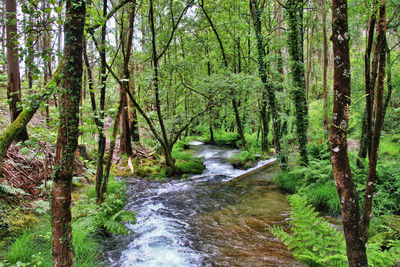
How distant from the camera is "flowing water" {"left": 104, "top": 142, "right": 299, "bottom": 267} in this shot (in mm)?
4469

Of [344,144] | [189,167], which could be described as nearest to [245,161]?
[189,167]

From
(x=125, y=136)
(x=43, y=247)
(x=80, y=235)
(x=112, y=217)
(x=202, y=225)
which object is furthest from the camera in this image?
(x=125, y=136)

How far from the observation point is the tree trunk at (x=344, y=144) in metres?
2.42

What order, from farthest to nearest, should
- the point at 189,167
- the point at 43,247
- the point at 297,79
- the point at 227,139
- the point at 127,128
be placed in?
the point at 227,139 → the point at 127,128 → the point at 189,167 → the point at 297,79 → the point at 43,247

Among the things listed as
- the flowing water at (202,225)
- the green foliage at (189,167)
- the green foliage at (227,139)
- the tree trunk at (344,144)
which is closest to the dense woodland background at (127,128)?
the tree trunk at (344,144)

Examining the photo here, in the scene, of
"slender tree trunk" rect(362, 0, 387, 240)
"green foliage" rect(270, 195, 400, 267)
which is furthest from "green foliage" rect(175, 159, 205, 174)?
"slender tree trunk" rect(362, 0, 387, 240)

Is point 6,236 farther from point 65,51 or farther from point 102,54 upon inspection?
point 102,54

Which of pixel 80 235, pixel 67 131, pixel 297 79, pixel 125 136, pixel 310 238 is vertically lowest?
pixel 80 235

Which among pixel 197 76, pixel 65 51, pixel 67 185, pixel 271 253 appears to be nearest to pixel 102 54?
pixel 65 51

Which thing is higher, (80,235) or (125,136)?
(125,136)

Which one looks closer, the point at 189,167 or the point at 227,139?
the point at 189,167

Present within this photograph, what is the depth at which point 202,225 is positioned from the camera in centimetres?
600

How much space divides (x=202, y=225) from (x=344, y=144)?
453 cm

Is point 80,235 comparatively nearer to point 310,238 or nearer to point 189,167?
point 310,238
